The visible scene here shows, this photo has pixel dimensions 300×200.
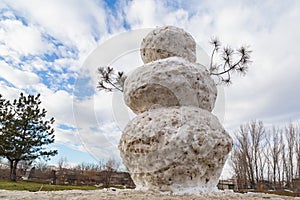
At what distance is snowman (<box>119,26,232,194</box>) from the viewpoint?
4.36 meters

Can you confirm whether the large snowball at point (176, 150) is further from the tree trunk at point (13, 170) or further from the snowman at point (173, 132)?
the tree trunk at point (13, 170)

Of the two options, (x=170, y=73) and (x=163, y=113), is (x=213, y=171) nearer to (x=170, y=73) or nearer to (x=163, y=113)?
(x=163, y=113)

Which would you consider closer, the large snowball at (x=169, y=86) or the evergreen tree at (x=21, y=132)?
the large snowball at (x=169, y=86)

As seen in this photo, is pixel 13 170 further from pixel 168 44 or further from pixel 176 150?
pixel 176 150

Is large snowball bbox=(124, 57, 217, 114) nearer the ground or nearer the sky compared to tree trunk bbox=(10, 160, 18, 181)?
nearer the sky

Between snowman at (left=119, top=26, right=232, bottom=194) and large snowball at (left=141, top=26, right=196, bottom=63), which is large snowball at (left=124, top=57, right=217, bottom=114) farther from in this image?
large snowball at (left=141, top=26, right=196, bottom=63)

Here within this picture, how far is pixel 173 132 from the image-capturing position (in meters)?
4.43

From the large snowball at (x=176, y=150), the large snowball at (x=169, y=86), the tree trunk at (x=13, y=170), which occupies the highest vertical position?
the large snowball at (x=169, y=86)

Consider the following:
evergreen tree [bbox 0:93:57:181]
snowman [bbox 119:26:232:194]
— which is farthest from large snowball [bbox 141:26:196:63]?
evergreen tree [bbox 0:93:57:181]

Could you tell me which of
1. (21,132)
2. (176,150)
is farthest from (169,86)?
(21,132)

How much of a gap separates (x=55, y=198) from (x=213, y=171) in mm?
2834

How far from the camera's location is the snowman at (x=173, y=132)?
4.36 metres

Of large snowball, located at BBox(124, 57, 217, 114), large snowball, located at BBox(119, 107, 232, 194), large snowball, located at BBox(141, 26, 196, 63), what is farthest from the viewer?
large snowball, located at BBox(141, 26, 196, 63)

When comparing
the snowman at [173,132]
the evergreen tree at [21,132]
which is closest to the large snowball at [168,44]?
the snowman at [173,132]
